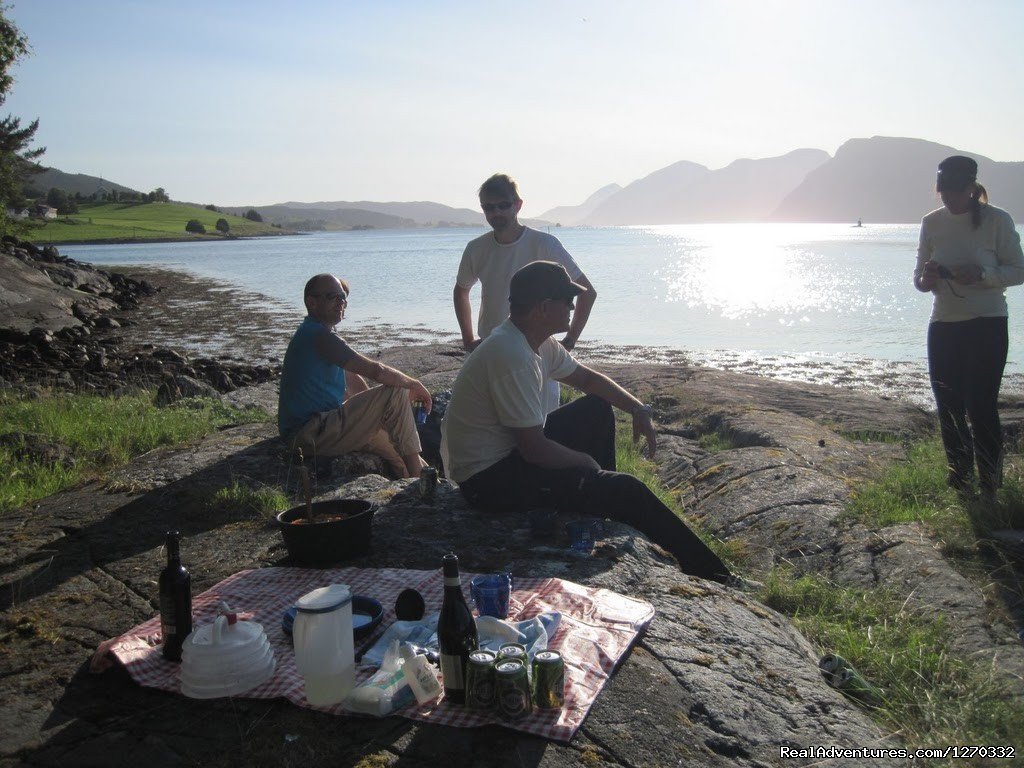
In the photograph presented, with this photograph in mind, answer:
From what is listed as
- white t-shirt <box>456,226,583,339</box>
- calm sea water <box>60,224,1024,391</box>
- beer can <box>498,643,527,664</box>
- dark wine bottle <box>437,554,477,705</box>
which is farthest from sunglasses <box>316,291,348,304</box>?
calm sea water <box>60,224,1024,391</box>

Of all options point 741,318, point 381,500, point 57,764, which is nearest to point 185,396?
point 381,500

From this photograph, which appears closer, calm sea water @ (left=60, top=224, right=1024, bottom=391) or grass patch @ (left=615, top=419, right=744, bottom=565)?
grass patch @ (left=615, top=419, right=744, bottom=565)

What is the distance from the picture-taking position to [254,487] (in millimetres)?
5555

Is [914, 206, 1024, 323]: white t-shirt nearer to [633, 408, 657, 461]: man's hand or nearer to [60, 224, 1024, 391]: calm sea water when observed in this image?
[633, 408, 657, 461]: man's hand

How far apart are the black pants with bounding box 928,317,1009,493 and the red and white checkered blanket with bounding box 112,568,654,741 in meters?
3.44

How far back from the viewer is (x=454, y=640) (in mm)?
2781

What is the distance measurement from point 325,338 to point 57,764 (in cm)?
361

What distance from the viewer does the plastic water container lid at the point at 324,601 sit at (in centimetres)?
270

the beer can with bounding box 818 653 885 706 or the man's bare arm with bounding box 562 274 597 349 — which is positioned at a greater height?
the man's bare arm with bounding box 562 274 597 349

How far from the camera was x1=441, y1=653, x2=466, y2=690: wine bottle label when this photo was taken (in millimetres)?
2768

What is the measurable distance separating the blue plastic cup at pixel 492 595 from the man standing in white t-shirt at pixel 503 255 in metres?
2.32

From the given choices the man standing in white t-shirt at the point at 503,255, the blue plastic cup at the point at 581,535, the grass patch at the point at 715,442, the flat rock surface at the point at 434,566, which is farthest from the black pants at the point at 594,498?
the grass patch at the point at 715,442

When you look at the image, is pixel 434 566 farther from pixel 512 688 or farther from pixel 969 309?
pixel 969 309

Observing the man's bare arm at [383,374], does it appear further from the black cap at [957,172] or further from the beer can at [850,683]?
the black cap at [957,172]
